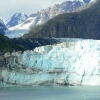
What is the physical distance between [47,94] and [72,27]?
126016mm

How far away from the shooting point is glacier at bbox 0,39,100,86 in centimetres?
6844

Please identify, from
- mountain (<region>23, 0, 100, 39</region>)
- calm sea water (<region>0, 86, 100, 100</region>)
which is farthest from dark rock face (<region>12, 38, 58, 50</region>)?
mountain (<region>23, 0, 100, 39</region>)

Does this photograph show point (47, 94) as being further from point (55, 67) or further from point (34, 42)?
point (34, 42)

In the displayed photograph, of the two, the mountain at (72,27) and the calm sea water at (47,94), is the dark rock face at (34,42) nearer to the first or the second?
the calm sea water at (47,94)

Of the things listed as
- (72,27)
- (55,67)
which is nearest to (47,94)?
(55,67)

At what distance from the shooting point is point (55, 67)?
69.8m

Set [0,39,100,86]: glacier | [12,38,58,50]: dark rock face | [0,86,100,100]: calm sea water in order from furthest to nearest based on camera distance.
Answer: [12,38,58,50]: dark rock face
[0,39,100,86]: glacier
[0,86,100,100]: calm sea water

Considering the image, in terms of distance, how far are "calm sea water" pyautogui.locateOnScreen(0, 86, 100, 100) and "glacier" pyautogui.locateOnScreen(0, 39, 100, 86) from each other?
7.76 ft

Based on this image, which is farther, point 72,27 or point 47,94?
point 72,27

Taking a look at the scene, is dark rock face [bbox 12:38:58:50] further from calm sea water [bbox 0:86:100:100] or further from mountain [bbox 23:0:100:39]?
mountain [bbox 23:0:100:39]

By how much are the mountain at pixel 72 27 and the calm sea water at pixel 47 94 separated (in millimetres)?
112362

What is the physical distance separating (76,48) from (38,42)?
47.1 meters

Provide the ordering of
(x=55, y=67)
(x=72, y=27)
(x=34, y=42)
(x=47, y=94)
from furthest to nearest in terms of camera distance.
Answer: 1. (x=72, y=27)
2. (x=34, y=42)
3. (x=55, y=67)
4. (x=47, y=94)

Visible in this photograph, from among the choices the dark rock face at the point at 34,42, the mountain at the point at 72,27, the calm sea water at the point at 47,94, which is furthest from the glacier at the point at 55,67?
the mountain at the point at 72,27
